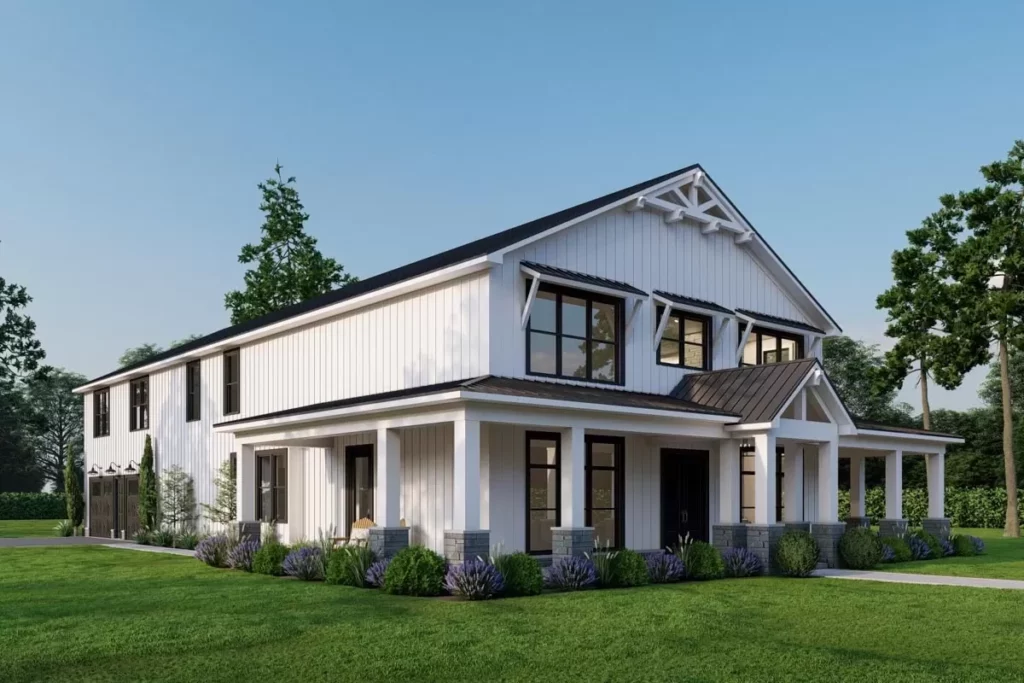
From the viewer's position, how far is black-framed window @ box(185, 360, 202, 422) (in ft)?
99.1

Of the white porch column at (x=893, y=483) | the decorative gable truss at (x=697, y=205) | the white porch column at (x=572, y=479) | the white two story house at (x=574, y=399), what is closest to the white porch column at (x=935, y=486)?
the white two story house at (x=574, y=399)

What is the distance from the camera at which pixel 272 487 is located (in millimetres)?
25672

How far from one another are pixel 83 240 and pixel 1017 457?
1626 inches

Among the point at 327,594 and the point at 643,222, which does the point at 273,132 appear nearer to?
the point at 643,222

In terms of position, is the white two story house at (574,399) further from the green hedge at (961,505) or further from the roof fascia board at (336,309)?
the green hedge at (961,505)

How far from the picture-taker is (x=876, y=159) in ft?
87.4

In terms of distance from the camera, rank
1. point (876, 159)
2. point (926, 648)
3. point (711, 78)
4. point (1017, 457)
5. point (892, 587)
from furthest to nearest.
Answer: point (1017, 457) < point (876, 159) < point (711, 78) < point (892, 587) < point (926, 648)

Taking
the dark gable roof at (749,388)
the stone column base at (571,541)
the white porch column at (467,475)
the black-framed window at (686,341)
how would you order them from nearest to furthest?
the white porch column at (467,475) < the stone column base at (571,541) < the dark gable roof at (749,388) < the black-framed window at (686,341)

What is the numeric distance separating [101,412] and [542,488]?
24461 mm

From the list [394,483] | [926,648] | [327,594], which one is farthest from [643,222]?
[926,648]

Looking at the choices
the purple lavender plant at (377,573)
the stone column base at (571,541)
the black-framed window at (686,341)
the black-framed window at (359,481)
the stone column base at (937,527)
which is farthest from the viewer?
the stone column base at (937,527)

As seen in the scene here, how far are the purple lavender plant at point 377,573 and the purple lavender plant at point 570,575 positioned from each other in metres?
2.69

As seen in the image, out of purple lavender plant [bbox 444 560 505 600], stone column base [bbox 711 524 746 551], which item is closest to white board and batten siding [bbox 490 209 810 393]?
stone column base [bbox 711 524 746 551]

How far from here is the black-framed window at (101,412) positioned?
37.0 meters
